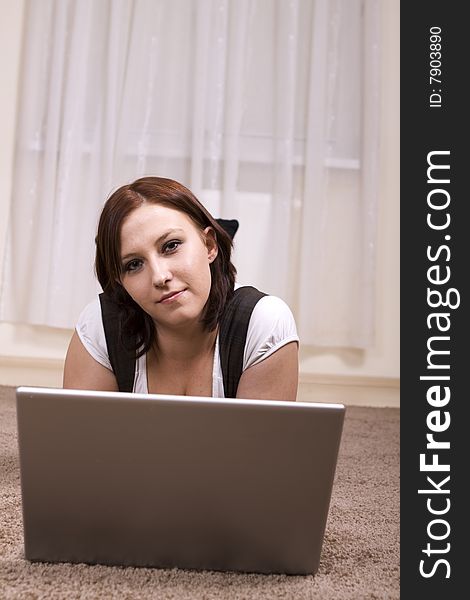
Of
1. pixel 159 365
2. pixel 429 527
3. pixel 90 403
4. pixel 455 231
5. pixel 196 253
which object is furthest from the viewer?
pixel 455 231

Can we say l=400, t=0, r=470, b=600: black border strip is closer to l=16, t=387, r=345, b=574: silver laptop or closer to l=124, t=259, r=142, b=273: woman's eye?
l=16, t=387, r=345, b=574: silver laptop

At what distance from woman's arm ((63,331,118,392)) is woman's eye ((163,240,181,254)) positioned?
253mm

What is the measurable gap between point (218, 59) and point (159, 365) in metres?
1.65

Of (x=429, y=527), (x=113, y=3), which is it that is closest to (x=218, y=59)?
(x=113, y=3)

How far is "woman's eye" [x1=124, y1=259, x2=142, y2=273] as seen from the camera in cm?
111

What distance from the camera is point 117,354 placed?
1.21 meters

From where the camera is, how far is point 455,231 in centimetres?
139

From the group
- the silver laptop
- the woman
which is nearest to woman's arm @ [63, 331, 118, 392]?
the woman

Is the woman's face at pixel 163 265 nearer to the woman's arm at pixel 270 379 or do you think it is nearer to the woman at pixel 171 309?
the woman at pixel 171 309

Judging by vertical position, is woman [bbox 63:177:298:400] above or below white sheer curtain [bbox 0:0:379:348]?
below

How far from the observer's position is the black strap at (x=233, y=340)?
119 cm

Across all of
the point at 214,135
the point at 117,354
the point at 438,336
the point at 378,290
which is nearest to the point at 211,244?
the point at 117,354

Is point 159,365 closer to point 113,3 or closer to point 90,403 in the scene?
point 90,403

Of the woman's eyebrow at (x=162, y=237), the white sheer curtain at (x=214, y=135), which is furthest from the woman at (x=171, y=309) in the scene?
the white sheer curtain at (x=214, y=135)
